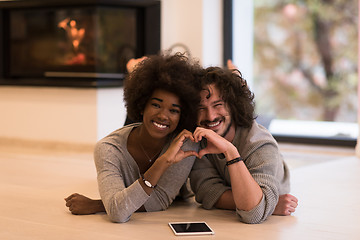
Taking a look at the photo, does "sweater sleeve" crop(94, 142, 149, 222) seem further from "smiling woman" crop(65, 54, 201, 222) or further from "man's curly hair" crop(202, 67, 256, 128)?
"man's curly hair" crop(202, 67, 256, 128)

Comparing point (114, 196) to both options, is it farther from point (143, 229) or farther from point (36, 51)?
point (36, 51)

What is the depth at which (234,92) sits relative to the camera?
2.63 metres

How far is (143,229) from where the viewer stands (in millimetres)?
2498

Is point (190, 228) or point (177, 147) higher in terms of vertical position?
point (177, 147)

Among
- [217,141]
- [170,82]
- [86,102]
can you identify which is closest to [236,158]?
[217,141]

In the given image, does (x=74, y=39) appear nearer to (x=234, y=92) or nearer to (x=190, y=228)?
(x=234, y=92)

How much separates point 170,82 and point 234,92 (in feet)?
1.00

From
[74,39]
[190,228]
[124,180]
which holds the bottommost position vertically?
[190,228]

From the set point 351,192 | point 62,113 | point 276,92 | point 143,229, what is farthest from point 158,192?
point 276,92

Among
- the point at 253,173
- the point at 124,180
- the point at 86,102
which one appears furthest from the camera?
the point at 86,102

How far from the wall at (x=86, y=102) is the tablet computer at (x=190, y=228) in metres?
2.82

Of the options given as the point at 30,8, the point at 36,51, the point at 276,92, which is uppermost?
the point at 30,8

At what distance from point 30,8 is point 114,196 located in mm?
3558

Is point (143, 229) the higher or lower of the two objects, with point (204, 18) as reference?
lower
